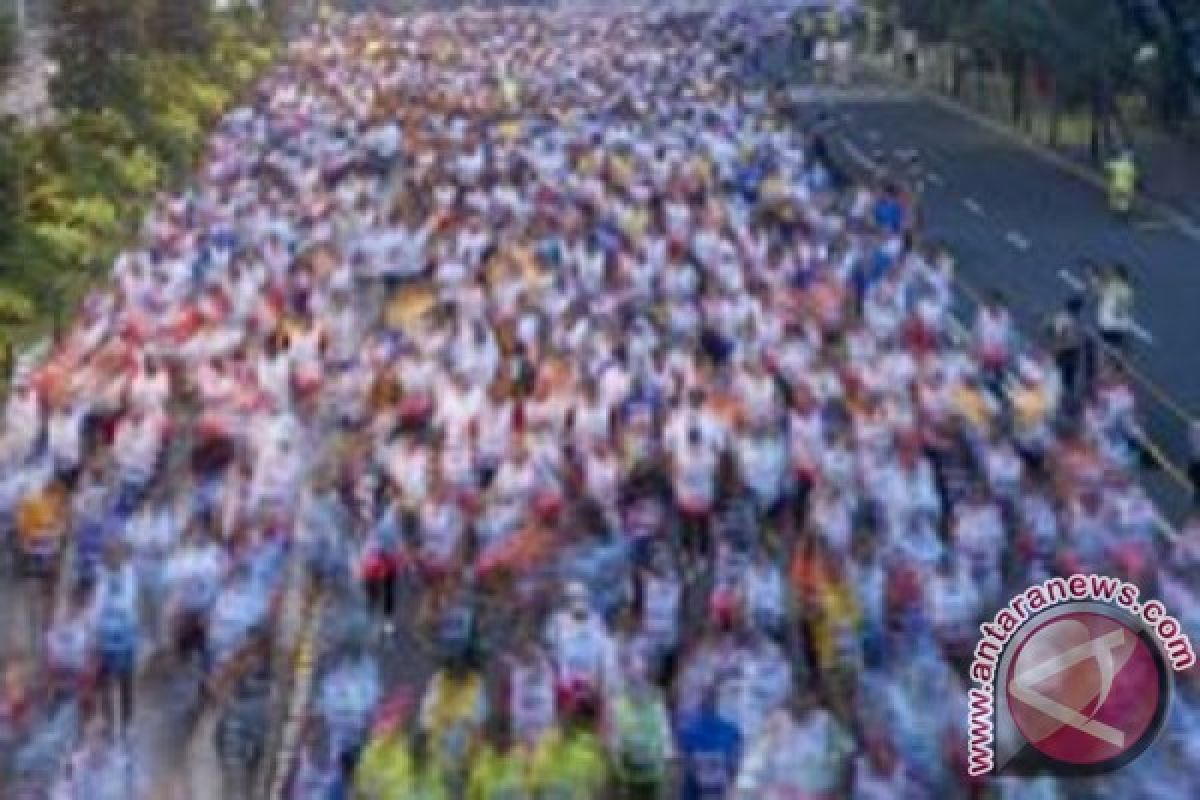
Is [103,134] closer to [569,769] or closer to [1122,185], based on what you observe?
[1122,185]

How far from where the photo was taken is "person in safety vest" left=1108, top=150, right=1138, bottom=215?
156 feet

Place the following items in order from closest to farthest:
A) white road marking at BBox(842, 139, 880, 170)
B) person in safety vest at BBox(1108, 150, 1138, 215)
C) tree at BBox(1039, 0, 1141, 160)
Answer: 1. person in safety vest at BBox(1108, 150, 1138, 215)
2. tree at BBox(1039, 0, 1141, 160)
3. white road marking at BBox(842, 139, 880, 170)

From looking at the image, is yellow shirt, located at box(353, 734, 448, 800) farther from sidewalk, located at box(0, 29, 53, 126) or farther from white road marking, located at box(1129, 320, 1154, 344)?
sidewalk, located at box(0, 29, 53, 126)

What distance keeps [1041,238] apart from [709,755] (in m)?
31.0

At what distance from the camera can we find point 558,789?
15.3 metres

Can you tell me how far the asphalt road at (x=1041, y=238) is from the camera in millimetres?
31875

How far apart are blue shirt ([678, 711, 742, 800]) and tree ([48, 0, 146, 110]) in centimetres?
3566

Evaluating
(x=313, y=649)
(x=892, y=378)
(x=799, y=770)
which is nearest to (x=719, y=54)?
(x=892, y=378)

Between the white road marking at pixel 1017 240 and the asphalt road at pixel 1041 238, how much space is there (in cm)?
2

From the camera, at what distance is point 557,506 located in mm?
21250

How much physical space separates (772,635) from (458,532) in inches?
142

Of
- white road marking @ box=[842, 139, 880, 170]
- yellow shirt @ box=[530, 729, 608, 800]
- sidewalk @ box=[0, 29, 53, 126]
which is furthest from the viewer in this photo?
white road marking @ box=[842, 139, 880, 170]

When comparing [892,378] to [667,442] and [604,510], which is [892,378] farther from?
[604,510]

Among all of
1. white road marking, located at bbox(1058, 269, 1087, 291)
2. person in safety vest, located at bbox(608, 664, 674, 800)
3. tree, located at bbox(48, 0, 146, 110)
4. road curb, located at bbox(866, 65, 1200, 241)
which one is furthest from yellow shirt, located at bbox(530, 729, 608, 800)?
tree, located at bbox(48, 0, 146, 110)
